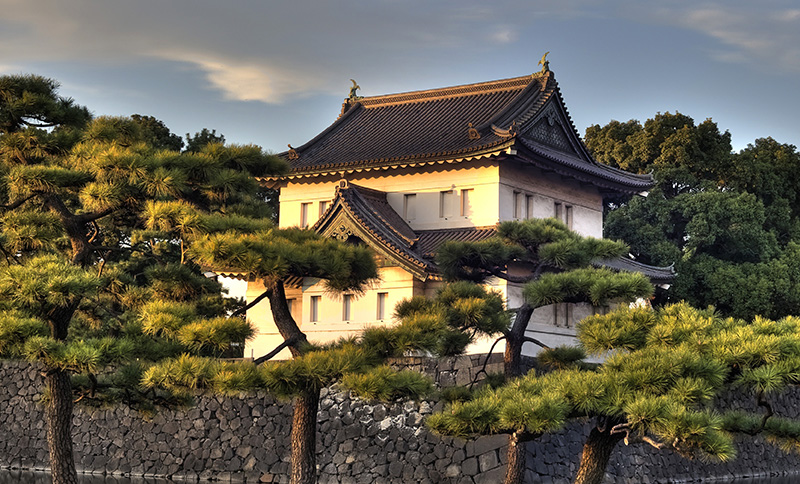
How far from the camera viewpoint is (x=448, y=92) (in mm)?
27125

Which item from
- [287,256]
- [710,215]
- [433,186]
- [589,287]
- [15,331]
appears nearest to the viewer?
[15,331]

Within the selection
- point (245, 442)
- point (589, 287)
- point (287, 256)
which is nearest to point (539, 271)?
point (589, 287)

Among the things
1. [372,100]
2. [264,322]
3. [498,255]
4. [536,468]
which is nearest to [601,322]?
[498,255]

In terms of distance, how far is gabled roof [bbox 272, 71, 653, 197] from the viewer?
76.3 feet

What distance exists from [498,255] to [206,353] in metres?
11.4

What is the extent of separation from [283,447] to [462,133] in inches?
345

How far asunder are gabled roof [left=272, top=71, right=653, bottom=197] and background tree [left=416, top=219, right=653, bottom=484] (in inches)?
220

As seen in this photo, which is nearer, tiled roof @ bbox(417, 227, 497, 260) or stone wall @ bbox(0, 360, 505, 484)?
stone wall @ bbox(0, 360, 505, 484)

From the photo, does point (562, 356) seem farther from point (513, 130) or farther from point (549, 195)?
point (549, 195)

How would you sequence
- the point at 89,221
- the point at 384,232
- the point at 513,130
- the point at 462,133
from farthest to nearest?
1. the point at 462,133
2. the point at 384,232
3. the point at 513,130
4. the point at 89,221

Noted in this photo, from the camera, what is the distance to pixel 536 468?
19.2 metres

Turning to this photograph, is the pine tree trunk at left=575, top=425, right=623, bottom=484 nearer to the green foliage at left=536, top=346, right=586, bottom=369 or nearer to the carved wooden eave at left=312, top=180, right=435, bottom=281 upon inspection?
the green foliage at left=536, top=346, right=586, bottom=369

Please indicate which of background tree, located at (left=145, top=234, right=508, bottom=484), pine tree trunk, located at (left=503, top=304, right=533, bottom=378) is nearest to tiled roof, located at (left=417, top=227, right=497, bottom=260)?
pine tree trunk, located at (left=503, top=304, right=533, bottom=378)

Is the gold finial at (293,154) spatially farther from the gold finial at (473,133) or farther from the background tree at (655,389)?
the background tree at (655,389)
